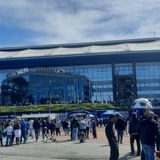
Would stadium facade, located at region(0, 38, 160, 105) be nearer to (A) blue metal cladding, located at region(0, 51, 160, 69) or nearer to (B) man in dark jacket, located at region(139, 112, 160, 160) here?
(A) blue metal cladding, located at region(0, 51, 160, 69)

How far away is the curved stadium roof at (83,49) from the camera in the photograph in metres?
87.8

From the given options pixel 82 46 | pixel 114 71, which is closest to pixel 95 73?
pixel 114 71

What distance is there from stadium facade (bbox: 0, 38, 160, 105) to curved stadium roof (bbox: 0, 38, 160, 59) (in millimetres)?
209

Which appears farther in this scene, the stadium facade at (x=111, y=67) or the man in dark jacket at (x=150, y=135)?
the stadium facade at (x=111, y=67)

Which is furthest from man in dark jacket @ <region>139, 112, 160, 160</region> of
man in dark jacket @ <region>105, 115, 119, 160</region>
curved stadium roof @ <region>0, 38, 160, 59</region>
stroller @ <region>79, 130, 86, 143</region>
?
curved stadium roof @ <region>0, 38, 160, 59</region>

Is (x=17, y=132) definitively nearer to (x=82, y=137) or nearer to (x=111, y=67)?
(x=82, y=137)

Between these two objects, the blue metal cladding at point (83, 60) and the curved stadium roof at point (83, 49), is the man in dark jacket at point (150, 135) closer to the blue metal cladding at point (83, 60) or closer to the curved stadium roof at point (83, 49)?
the blue metal cladding at point (83, 60)

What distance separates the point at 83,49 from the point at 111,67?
10326 mm

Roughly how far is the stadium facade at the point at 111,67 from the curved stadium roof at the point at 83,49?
209 millimetres

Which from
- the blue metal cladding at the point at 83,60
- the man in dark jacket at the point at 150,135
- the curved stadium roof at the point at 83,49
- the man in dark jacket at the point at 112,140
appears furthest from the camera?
the curved stadium roof at the point at 83,49

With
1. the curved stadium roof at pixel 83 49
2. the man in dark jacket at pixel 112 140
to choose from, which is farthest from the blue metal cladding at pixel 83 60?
the man in dark jacket at pixel 112 140

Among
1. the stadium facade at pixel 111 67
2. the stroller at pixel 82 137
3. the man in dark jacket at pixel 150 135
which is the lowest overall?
the stroller at pixel 82 137

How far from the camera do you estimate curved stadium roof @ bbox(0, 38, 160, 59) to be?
87.8 metres

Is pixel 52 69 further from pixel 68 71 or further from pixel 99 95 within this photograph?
pixel 99 95
